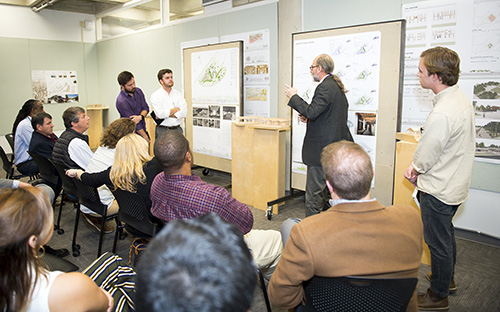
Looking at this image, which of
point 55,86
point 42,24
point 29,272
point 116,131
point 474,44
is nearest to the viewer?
point 29,272

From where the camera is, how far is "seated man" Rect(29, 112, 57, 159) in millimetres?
3801

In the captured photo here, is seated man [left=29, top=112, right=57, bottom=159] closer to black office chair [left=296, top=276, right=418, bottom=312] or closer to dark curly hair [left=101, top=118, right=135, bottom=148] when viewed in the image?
dark curly hair [left=101, top=118, right=135, bottom=148]

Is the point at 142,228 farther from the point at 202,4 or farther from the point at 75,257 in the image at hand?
the point at 202,4

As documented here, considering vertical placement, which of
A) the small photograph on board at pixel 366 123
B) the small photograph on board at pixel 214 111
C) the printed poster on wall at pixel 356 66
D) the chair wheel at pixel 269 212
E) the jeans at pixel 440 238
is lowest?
the chair wheel at pixel 269 212

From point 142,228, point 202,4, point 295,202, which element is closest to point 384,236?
point 142,228

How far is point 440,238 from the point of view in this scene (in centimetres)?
219

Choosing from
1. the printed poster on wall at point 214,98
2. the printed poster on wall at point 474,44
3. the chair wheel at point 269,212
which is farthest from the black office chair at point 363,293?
the printed poster on wall at point 214,98

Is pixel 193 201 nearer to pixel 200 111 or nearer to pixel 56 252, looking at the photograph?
pixel 56 252

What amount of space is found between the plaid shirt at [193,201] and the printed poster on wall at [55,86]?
7.80 meters

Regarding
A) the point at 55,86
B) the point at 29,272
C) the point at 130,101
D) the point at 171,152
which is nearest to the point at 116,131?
the point at 171,152

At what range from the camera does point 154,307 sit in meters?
0.59

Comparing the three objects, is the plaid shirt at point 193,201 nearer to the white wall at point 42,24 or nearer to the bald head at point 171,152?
the bald head at point 171,152

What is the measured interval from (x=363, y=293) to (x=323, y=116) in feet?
7.38

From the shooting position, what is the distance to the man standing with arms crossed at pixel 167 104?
484cm
